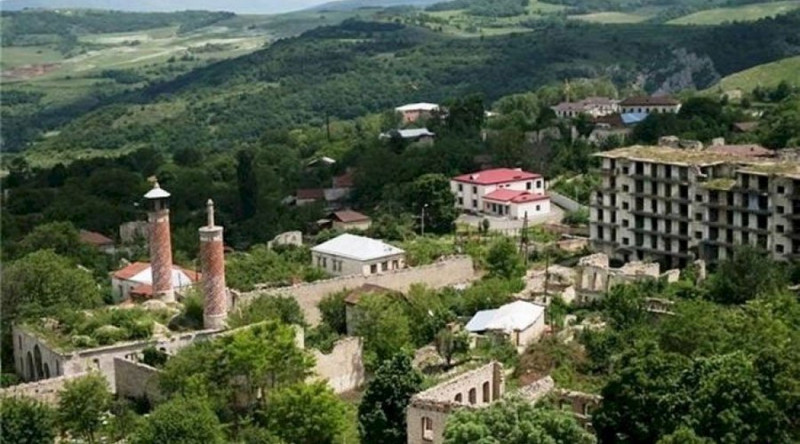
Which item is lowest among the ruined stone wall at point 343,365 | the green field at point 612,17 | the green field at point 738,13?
the ruined stone wall at point 343,365

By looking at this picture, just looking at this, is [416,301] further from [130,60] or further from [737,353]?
[130,60]

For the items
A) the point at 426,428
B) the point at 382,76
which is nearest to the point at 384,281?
the point at 426,428

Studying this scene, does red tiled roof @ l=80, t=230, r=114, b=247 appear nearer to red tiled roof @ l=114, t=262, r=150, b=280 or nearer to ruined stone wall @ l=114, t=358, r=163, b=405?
red tiled roof @ l=114, t=262, r=150, b=280

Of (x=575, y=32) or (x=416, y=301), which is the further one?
(x=575, y=32)

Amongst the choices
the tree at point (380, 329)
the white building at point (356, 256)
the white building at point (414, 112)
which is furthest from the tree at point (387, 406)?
the white building at point (414, 112)

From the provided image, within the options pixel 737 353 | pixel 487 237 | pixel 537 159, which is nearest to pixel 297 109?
pixel 537 159

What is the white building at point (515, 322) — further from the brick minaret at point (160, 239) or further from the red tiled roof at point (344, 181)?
the red tiled roof at point (344, 181)
